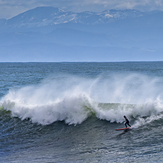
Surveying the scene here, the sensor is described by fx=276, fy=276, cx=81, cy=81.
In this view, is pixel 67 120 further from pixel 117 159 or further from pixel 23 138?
pixel 117 159

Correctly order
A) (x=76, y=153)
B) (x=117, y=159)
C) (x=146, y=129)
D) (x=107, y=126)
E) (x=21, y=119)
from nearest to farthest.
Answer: (x=117, y=159) → (x=76, y=153) → (x=146, y=129) → (x=107, y=126) → (x=21, y=119)

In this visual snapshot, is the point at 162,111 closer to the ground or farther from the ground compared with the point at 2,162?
farther from the ground

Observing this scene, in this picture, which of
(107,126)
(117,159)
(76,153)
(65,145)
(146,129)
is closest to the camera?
(117,159)

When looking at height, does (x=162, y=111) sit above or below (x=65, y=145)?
above

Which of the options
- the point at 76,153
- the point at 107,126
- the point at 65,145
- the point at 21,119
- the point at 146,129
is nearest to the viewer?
the point at 76,153

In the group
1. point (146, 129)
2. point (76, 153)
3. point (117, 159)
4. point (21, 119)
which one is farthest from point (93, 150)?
point (21, 119)

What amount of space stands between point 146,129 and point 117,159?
4.27m

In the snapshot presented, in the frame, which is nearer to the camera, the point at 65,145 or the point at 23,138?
the point at 65,145

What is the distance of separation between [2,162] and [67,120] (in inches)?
270

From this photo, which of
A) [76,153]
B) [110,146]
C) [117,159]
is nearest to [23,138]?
[76,153]

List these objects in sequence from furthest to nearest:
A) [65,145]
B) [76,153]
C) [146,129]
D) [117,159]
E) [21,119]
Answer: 1. [21,119]
2. [146,129]
3. [65,145]
4. [76,153]
5. [117,159]

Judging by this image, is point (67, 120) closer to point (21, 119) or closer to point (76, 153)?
point (21, 119)

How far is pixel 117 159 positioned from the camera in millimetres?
11867

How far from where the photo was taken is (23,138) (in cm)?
1606
